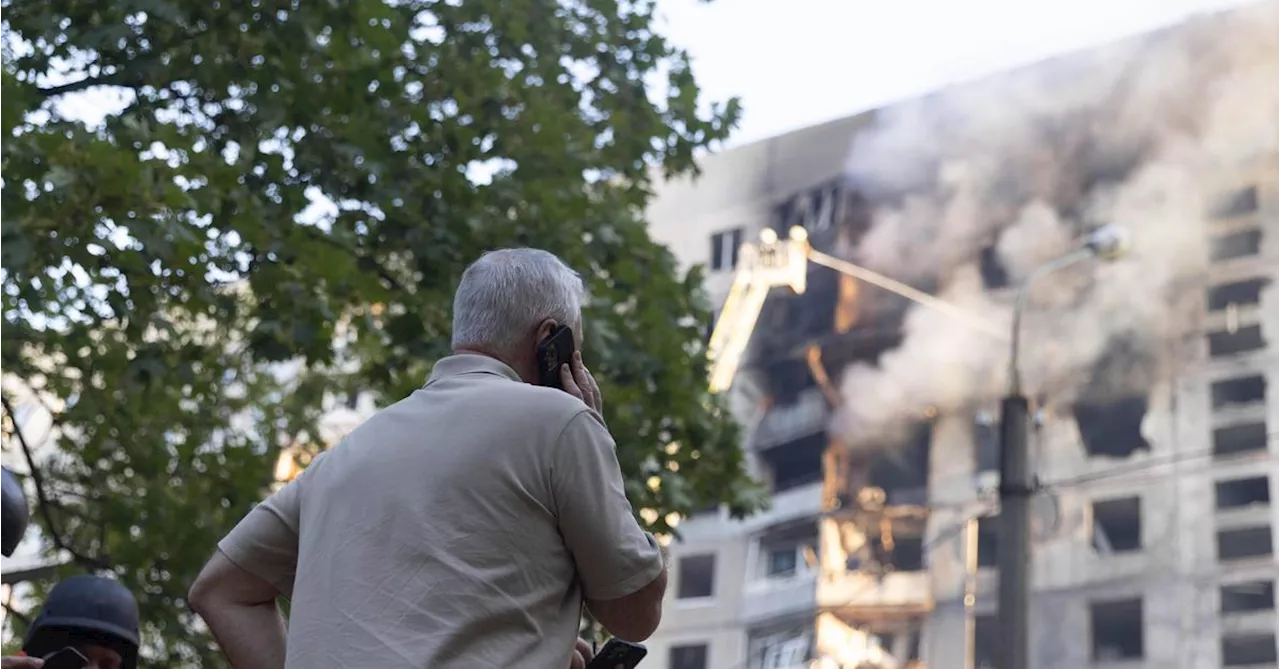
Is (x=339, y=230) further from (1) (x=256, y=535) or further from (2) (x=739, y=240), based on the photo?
(2) (x=739, y=240)

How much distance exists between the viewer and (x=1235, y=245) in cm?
1998

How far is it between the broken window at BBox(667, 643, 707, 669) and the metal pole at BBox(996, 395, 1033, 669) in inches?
288

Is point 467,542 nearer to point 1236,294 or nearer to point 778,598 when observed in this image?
point 1236,294

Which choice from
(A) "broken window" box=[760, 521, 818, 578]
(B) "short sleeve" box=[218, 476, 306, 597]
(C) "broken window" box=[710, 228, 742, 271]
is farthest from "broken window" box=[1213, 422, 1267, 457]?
(B) "short sleeve" box=[218, 476, 306, 597]

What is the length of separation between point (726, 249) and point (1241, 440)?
28.6ft

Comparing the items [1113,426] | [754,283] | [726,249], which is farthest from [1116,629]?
[726,249]

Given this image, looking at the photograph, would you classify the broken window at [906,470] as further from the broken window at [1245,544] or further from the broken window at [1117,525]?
the broken window at [1245,544]

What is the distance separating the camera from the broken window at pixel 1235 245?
19844 mm

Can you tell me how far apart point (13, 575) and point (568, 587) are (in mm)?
6577

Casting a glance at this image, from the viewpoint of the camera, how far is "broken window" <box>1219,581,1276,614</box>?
1842cm

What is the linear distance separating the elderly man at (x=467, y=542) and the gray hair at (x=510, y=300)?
0.06m

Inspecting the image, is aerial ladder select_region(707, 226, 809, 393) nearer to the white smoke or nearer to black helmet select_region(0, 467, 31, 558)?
the white smoke

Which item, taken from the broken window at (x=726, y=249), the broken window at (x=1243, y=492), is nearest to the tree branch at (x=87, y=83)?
the broken window at (x=1243, y=492)

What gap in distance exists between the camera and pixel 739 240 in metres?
25.9
